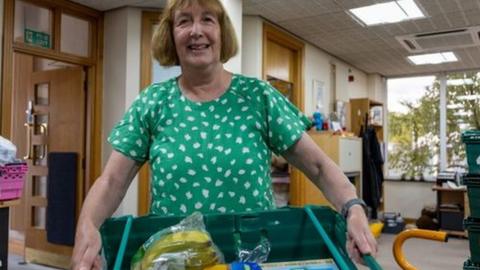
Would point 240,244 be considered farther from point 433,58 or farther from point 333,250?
point 433,58

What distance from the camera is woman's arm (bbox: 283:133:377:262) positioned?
2.50ft

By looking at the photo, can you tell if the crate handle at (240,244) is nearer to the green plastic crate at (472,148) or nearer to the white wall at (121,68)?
the green plastic crate at (472,148)

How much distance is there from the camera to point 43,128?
4.67m

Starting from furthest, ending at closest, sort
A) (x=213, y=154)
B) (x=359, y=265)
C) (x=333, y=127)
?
(x=333, y=127), (x=213, y=154), (x=359, y=265)

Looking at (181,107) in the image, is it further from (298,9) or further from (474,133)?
(298,9)

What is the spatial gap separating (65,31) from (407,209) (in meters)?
5.93

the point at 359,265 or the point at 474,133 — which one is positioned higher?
the point at 474,133

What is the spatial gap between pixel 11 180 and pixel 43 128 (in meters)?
1.78

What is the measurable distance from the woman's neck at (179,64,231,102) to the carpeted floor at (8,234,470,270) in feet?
11.1

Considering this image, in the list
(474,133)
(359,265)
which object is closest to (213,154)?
(359,265)

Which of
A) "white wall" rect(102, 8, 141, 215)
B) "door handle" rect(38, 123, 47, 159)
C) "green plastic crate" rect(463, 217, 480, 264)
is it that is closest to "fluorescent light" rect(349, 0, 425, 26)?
"white wall" rect(102, 8, 141, 215)

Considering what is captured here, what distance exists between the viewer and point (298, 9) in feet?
14.0

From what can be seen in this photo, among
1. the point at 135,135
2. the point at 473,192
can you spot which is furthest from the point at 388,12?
the point at 135,135

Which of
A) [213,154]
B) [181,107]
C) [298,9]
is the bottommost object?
[213,154]
